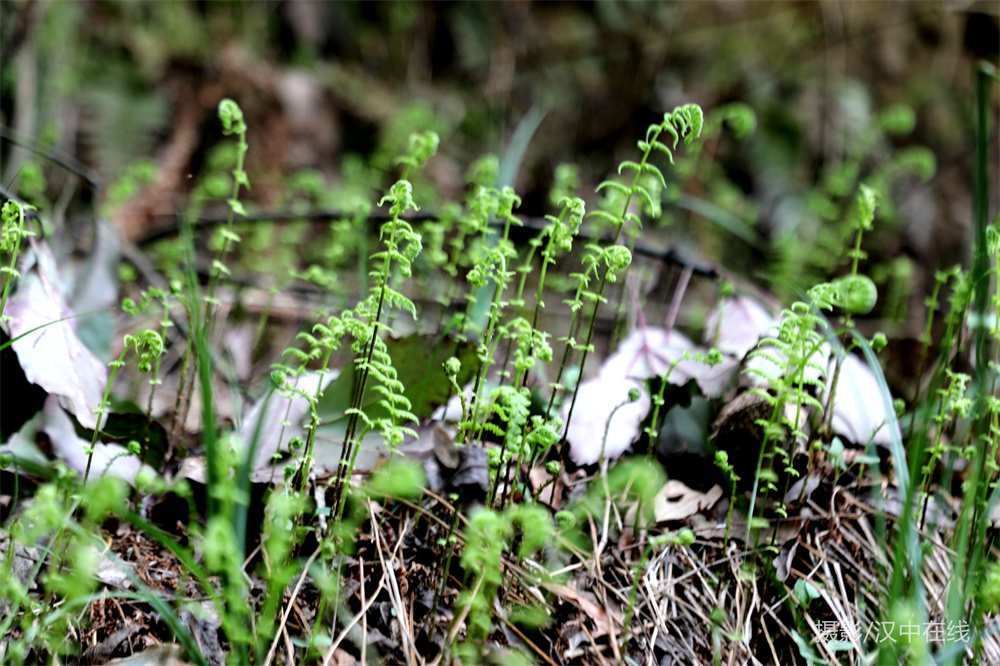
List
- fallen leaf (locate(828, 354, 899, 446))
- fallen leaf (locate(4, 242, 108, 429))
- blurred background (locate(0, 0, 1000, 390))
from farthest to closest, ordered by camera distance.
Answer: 1. blurred background (locate(0, 0, 1000, 390))
2. fallen leaf (locate(828, 354, 899, 446))
3. fallen leaf (locate(4, 242, 108, 429))

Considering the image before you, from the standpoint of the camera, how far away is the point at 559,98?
16.4ft

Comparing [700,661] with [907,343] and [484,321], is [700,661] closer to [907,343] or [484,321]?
[484,321]

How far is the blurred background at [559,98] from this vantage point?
377 centimetres

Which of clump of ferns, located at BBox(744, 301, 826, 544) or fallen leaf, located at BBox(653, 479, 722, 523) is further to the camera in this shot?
fallen leaf, located at BBox(653, 479, 722, 523)

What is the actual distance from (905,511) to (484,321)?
1.29 m

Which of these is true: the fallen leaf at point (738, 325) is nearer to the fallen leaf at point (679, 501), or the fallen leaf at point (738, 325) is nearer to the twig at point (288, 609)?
the fallen leaf at point (679, 501)

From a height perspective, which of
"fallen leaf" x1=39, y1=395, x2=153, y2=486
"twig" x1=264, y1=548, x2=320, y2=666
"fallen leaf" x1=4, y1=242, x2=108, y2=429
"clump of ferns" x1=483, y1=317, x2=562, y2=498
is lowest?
"twig" x1=264, y1=548, x2=320, y2=666

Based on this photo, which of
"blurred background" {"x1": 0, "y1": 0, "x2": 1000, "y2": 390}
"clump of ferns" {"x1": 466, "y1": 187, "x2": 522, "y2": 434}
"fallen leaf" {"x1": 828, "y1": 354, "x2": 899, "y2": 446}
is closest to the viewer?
"clump of ferns" {"x1": 466, "y1": 187, "x2": 522, "y2": 434}

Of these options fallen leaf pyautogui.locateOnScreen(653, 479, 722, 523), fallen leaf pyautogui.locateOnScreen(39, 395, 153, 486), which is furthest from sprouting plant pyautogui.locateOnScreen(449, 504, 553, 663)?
fallen leaf pyautogui.locateOnScreen(39, 395, 153, 486)

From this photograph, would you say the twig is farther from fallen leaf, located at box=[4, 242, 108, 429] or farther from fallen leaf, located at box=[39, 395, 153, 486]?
fallen leaf, located at box=[4, 242, 108, 429]

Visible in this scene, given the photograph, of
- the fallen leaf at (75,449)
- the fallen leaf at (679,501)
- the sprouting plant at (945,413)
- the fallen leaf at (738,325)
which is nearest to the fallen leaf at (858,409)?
the sprouting plant at (945,413)

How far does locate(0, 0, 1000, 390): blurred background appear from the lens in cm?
377

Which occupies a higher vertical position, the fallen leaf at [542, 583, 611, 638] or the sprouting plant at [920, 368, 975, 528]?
the sprouting plant at [920, 368, 975, 528]

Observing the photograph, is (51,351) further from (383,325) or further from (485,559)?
(485,559)
